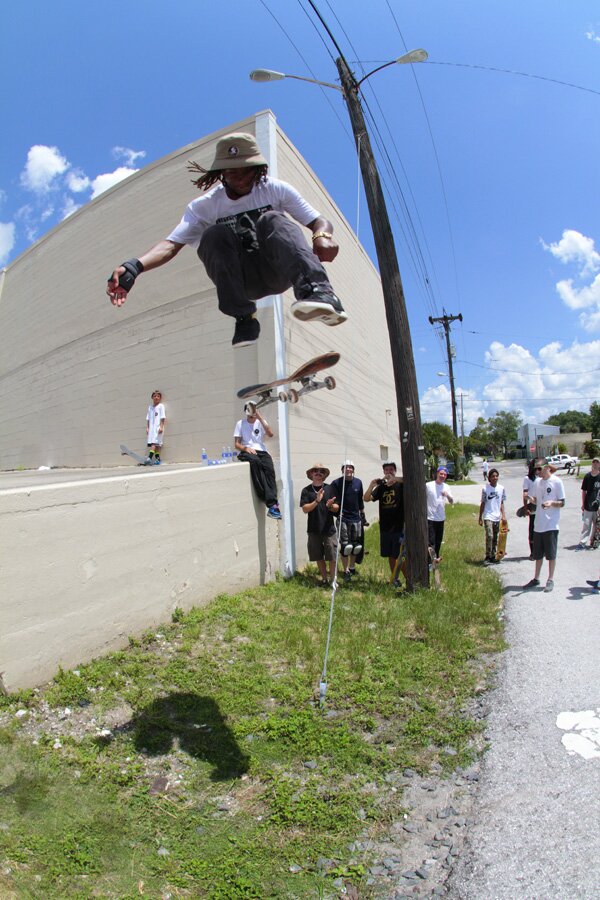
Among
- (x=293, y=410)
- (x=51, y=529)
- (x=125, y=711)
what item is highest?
(x=293, y=410)

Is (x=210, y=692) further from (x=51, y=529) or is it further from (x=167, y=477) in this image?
(x=167, y=477)

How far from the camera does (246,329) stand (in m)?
3.75

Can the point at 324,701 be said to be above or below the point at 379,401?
below

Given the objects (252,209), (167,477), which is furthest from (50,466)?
(252,209)

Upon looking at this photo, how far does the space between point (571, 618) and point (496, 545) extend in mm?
3541

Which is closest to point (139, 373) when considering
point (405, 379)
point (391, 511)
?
point (405, 379)

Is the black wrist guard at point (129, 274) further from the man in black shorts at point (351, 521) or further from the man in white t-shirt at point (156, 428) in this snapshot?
the man in white t-shirt at point (156, 428)

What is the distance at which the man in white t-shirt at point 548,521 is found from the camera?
770 cm

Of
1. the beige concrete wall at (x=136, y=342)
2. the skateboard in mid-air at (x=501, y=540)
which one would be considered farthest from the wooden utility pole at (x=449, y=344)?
the skateboard in mid-air at (x=501, y=540)

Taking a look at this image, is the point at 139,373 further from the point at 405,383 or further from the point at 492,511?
the point at 492,511

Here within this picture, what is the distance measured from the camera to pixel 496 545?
9.82 m

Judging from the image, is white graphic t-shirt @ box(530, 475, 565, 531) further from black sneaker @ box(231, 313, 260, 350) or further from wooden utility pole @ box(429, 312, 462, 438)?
wooden utility pole @ box(429, 312, 462, 438)

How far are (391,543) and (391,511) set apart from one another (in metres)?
0.49

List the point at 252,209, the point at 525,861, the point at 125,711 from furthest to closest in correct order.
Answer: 1. the point at 125,711
2. the point at 252,209
3. the point at 525,861
